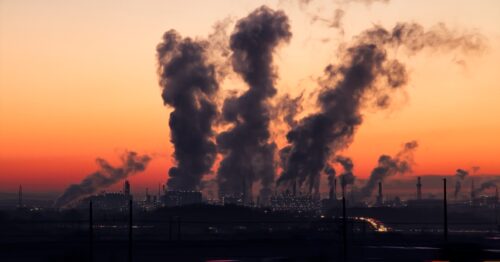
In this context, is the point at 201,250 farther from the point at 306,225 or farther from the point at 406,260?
the point at 306,225

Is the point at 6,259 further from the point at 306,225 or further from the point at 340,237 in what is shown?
the point at 306,225

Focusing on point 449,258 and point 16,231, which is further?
point 16,231

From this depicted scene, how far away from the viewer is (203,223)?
600 ft

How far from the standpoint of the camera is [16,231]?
Result: 131250 millimetres

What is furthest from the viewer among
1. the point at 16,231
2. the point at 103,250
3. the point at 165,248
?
the point at 16,231

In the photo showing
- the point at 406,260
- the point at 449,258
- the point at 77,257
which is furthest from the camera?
the point at 406,260

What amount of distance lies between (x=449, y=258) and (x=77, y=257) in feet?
77.6

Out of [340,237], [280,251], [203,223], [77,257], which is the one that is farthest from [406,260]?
[203,223]

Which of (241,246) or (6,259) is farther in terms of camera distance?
(241,246)

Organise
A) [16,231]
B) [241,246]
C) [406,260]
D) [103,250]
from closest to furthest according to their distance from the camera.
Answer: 1. [406,260]
2. [103,250]
3. [241,246]
4. [16,231]

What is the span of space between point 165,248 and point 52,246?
11.2 meters

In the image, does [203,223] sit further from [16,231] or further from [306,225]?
[16,231]

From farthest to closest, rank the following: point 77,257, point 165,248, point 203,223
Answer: point 203,223 < point 165,248 < point 77,257

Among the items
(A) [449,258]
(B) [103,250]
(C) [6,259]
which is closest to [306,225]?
(B) [103,250]
